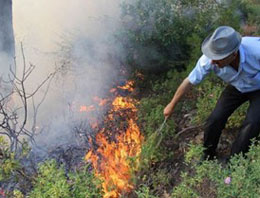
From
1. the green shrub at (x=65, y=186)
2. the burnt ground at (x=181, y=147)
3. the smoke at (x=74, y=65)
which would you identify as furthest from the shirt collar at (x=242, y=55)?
the smoke at (x=74, y=65)

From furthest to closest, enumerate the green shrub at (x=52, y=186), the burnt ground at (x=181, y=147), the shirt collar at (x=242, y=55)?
the burnt ground at (x=181, y=147)
the shirt collar at (x=242, y=55)
the green shrub at (x=52, y=186)

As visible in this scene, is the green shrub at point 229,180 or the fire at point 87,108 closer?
the green shrub at point 229,180

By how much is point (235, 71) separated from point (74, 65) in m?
3.73

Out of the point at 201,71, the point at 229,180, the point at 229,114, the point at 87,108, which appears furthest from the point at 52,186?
the point at 87,108

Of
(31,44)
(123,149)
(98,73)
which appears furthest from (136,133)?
(31,44)

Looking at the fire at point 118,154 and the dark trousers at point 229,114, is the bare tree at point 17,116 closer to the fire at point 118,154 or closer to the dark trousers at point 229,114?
the fire at point 118,154

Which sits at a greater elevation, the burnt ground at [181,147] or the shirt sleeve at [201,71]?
the shirt sleeve at [201,71]

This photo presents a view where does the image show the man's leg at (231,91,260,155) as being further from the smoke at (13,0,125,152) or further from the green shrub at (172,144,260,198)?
the smoke at (13,0,125,152)

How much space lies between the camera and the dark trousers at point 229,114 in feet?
13.2

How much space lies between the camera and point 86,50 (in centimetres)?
718

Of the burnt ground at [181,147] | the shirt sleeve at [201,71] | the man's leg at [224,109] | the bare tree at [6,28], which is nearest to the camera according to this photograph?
the shirt sleeve at [201,71]

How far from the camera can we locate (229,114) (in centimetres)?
440

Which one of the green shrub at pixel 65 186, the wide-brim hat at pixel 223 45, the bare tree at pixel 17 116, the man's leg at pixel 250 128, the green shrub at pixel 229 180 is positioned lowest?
the green shrub at pixel 229 180

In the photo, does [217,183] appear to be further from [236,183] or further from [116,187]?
[116,187]
